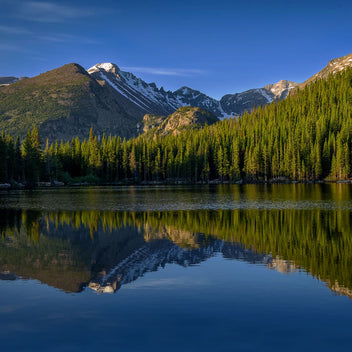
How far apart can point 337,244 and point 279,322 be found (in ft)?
43.0

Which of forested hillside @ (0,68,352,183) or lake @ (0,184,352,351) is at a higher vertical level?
forested hillside @ (0,68,352,183)

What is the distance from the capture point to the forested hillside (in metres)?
139

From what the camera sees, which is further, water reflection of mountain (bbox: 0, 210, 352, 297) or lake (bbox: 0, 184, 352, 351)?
water reflection of mountain (bbox: 0, 210, 352, 297)

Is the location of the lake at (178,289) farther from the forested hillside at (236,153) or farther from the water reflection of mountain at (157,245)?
the forested hillside at (236,153)

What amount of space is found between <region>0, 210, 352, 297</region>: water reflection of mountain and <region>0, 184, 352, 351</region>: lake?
0.08 m

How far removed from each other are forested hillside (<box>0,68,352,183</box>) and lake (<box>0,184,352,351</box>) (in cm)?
11025

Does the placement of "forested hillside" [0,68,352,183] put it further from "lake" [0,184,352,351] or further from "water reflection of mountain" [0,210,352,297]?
"lake" [0,184,352,351]

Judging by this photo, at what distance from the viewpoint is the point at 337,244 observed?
2270 cm

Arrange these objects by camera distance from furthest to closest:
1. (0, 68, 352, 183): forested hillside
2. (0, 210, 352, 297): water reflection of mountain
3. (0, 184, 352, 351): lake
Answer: (0, 68, 352, 183): forested hillside < (0, 210, 352, 297): water reflection of mountain < (0, 184, 352, 351): lake

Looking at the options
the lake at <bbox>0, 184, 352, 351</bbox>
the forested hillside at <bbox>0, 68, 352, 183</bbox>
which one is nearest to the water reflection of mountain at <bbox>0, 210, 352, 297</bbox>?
the lake at <bbox>0, 184, 352, 351</bbox>

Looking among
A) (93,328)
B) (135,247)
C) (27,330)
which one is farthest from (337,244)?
(27,330)

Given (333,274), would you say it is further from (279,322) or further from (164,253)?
(164,253)

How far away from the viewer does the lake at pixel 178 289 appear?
10.4m

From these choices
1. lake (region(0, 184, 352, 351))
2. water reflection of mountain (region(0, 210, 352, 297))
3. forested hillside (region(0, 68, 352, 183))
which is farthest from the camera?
forested hillside (region(0, 68, 352, 183))
